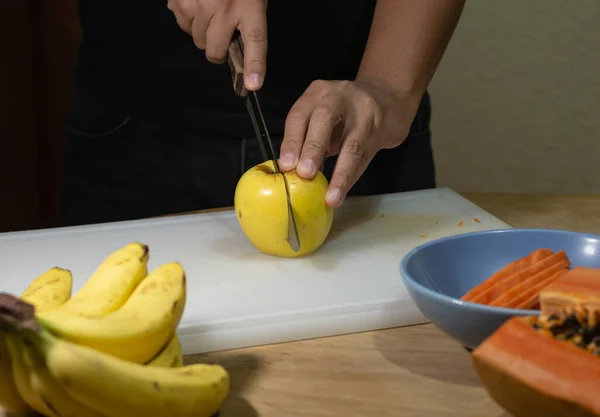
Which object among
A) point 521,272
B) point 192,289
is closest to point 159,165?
point 192,289

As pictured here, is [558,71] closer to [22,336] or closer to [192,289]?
[192,289]

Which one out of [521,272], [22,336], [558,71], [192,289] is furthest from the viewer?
[558,71]

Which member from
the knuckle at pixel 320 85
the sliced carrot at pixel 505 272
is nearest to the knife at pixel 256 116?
the knuckle at pixel 320 85

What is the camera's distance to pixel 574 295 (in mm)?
600

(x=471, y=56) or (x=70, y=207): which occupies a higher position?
(x=471, y=56)

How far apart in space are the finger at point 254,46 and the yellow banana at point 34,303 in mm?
450

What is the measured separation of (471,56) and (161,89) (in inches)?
46.1

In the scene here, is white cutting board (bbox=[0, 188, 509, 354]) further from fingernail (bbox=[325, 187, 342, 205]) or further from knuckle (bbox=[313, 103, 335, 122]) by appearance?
knuckle (bbox=[313, 103, 335, 122])

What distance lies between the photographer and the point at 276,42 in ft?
4.59

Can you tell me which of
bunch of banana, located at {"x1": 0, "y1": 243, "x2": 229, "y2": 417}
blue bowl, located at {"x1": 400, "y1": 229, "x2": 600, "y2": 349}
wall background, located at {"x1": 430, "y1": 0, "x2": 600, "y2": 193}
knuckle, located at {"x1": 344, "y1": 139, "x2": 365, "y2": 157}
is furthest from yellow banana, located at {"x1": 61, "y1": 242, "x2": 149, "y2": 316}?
wall background, located at {"x1": 430, "y1": 0, "x2": 600, "y2": 193}

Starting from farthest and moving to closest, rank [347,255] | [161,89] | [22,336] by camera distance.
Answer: [161,89] < [347,255] < [22,336]

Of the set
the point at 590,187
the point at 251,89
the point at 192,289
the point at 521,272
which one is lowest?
the point at 590,187

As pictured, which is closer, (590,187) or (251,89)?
(251,89)

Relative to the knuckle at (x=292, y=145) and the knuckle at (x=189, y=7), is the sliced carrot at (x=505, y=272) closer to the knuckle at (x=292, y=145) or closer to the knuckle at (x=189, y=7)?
the knuckle at (x=292, y=145)
